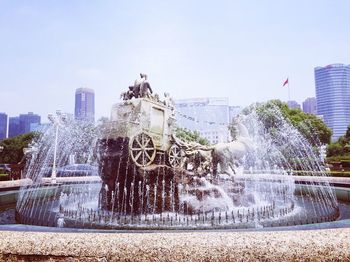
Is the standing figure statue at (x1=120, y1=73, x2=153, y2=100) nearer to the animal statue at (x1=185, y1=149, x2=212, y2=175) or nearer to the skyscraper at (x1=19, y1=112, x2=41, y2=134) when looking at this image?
the animal statue at (x1=185, y1=149, x2=212, y2=175)

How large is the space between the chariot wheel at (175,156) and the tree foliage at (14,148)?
1803 inches

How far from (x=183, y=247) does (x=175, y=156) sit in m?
8.43

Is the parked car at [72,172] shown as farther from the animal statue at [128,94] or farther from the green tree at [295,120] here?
the green tree at [295,120]

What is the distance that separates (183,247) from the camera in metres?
3.27

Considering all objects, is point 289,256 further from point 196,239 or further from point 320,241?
point 196,239

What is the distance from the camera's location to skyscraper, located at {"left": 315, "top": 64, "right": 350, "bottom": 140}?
134250 millimetres

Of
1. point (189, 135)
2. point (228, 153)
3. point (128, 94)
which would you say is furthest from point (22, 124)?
point (228, 153)

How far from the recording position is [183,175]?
10.3 meters

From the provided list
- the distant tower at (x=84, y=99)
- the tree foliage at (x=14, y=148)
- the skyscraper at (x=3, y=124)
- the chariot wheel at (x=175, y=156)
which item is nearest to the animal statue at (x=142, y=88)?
the chariot wheel at (x=175, y=156)

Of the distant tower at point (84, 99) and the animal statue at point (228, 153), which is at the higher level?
the distant tower at point (84, 99)

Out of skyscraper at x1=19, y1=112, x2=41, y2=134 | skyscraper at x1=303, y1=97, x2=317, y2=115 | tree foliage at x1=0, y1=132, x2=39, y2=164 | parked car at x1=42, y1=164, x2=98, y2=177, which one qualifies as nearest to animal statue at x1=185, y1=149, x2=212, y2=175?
parked car at x1=42, y1=164, x2=98, y2=177

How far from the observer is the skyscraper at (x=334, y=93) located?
13425 centimetres

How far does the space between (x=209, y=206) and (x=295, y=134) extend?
99.6ft

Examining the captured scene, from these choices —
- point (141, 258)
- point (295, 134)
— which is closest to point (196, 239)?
point (141, 258)
